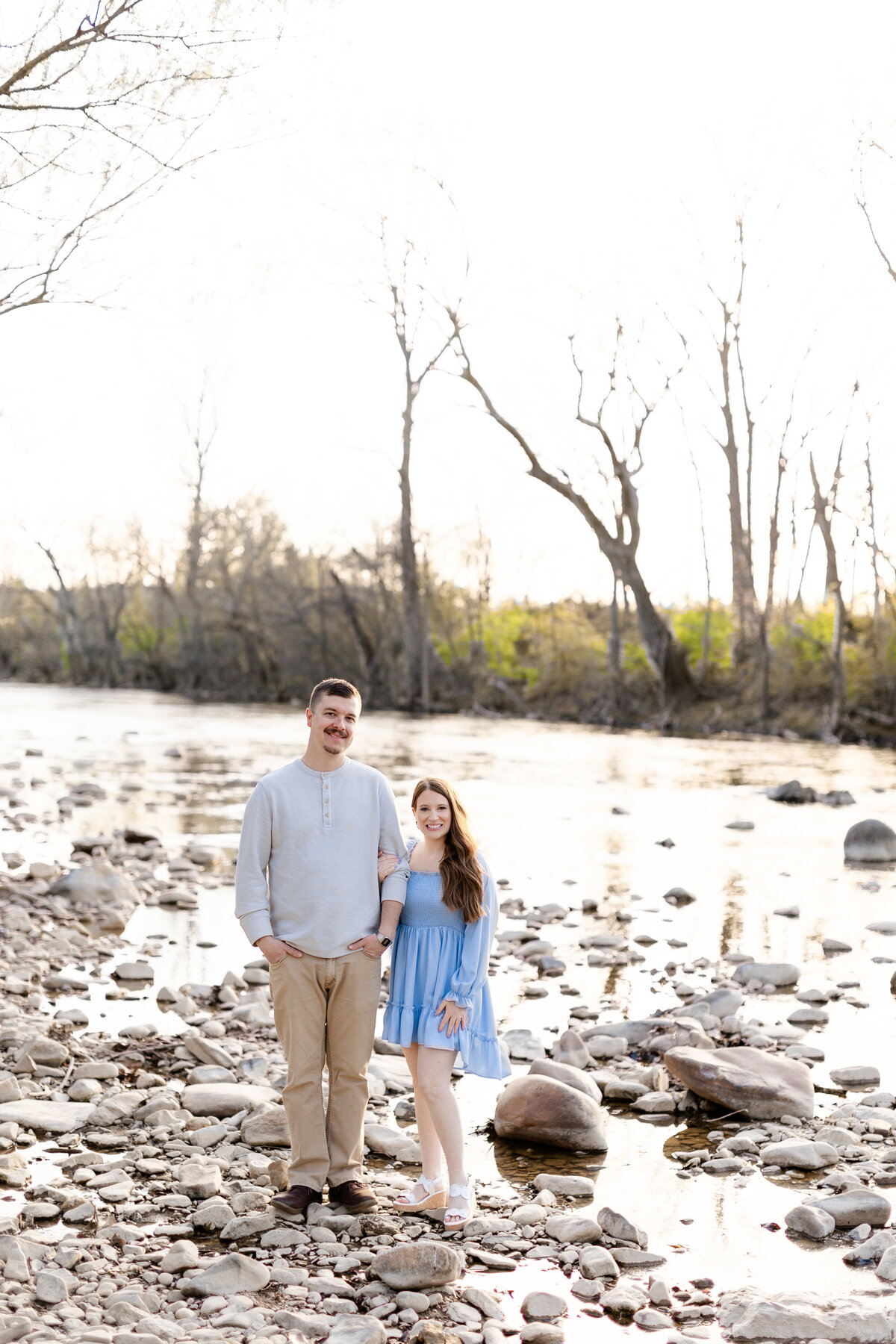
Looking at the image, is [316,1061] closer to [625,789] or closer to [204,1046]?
[204,1046]

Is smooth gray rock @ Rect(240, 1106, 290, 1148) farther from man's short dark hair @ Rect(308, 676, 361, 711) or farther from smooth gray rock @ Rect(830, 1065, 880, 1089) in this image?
smooth gray rock @ Rect(830, 1065, 880, 1089)

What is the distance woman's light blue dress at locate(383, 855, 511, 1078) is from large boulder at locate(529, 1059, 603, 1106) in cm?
122

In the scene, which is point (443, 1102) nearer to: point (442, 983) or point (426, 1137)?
point (426, 1137)

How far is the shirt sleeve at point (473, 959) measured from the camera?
4234 millimetres

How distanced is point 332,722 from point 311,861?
49cm

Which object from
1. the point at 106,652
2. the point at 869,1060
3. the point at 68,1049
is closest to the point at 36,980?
the point at 68,1049

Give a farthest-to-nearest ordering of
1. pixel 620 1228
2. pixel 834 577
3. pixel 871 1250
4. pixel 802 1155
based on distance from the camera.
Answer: pixel 834 577
pixel 802 1155
pixel 620 1228
pixel 871 1250

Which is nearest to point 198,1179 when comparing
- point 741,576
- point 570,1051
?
point 570,1051

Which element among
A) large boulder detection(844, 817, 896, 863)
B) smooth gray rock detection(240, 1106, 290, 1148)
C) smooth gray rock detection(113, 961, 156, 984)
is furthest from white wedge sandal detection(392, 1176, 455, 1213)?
large boulder detection(844, 817, 896, 863)

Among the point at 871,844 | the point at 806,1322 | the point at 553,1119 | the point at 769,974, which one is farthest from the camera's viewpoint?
the point at 871,844

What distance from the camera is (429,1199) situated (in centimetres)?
429

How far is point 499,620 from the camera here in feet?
139

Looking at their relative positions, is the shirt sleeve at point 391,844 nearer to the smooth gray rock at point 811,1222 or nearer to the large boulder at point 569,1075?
the large boulder at point 569,1075

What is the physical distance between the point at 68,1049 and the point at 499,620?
3678 centimetres
